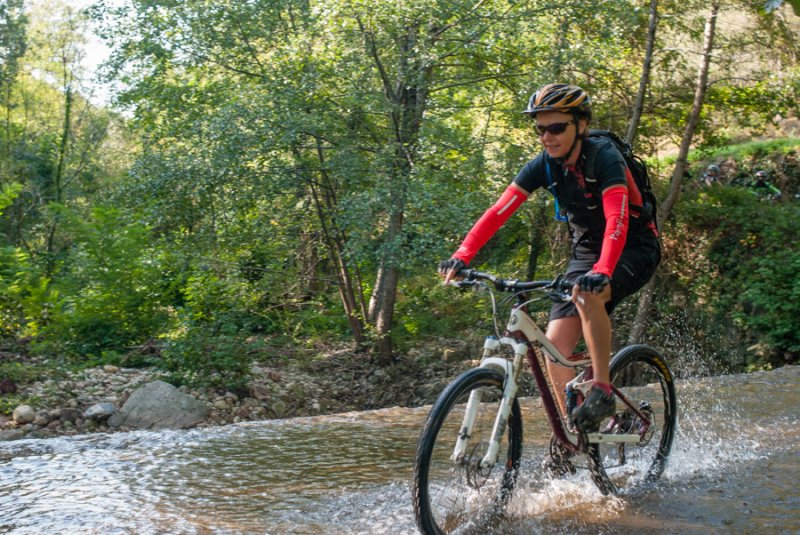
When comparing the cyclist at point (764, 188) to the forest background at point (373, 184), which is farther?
the cyclist at point (764, 188)

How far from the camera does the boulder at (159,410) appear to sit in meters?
9.25

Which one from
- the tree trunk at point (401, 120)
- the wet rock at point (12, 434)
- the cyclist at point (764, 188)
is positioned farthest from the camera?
the cyclist at point (764, 188)

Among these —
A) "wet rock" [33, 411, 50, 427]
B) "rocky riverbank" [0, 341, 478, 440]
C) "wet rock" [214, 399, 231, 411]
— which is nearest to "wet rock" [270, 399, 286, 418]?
"rocky riverbank" [0, 341, 478, 440]

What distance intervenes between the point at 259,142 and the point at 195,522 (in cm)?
859

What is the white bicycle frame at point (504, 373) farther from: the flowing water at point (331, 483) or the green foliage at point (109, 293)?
the green foliage at point (109, 293)

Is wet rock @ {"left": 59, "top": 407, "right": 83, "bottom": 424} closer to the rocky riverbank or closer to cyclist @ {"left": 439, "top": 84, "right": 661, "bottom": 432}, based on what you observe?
the rocky riverbank

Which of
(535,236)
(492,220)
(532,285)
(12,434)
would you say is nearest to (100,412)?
(12,434)

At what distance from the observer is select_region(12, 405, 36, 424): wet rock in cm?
Result: 926

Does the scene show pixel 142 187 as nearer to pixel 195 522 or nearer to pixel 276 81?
pixel 276 81

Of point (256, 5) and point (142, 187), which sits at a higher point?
point (256, 5)

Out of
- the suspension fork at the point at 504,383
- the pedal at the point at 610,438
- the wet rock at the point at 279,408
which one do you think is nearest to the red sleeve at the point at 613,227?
the suspension fork at the point at 504,383

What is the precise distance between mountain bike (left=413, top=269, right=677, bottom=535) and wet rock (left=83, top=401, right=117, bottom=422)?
6756 millimetres

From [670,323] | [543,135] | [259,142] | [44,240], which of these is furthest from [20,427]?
[44,240]

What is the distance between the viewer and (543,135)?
13.9 feet
